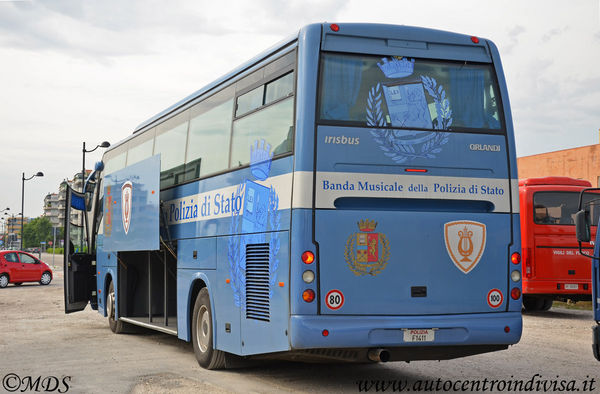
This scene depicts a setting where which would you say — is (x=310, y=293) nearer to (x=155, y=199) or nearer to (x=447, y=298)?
(x=447, y=298)

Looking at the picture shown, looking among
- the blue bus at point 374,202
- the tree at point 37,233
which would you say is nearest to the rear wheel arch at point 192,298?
the blue bus at point 374,202

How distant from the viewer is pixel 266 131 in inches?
356

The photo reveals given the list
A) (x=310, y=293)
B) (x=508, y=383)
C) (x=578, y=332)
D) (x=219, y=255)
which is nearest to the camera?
(x=310, y=293)

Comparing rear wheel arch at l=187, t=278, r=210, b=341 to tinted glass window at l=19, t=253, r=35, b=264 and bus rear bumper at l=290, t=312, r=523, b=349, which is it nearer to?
bus rear bumper at l=290, t=312, r=523, b=349

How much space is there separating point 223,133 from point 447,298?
3828 millimetres

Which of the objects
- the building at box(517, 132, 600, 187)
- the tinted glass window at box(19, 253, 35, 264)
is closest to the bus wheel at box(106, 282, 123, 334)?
the tinted glass window at box(19, 253, 35, 264)

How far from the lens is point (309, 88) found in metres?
8.19

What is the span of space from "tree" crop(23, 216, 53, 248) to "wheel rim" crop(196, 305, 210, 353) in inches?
6778

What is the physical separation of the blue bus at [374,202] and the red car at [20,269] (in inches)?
1068

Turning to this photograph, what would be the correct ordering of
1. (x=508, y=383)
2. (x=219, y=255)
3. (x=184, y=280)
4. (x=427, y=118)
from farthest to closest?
(x=184, y=280) < (x=219, y=255) < (x=508, y=383) < (x=427, y=118)

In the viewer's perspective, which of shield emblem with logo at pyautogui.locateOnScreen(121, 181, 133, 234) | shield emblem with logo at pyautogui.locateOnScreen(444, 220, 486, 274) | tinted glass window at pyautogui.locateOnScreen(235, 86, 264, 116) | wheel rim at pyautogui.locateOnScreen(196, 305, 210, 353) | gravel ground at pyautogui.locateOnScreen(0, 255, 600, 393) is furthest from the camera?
shield emblem with logo at pyautogui.locateOnScreen(121, 181, 133, 234)

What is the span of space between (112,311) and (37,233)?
170m

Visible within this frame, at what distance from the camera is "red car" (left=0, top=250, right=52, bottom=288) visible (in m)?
34.2

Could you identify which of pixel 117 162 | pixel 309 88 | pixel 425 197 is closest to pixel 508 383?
pixel 425 197
